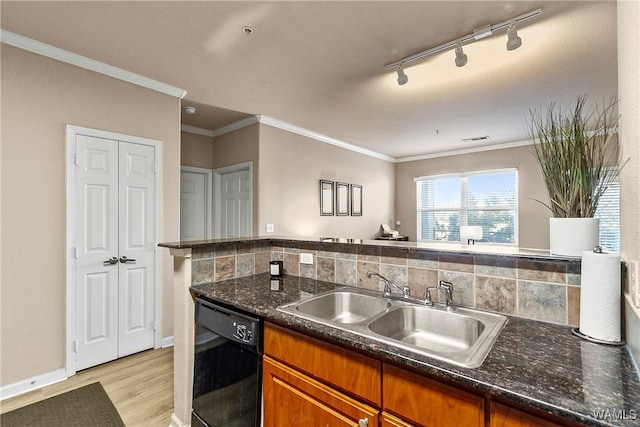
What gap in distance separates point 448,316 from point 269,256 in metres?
1.34

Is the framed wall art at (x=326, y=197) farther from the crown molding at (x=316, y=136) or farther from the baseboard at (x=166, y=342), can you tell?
the baseboard at (x=166, y=342)

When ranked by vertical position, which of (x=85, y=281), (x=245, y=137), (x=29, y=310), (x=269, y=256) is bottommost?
(x=29, y=310)

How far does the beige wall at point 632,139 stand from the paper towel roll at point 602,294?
0.03 meters

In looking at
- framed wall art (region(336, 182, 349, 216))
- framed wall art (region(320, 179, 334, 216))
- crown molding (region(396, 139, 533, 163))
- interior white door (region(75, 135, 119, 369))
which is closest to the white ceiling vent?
crown molding (region(396, 139, 533, 163))

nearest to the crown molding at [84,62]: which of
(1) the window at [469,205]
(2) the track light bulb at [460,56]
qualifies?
(2) the track light bulb at [460,56]

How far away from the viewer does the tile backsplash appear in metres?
1.17

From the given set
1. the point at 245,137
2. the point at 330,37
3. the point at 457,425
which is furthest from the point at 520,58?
the point at 245,137

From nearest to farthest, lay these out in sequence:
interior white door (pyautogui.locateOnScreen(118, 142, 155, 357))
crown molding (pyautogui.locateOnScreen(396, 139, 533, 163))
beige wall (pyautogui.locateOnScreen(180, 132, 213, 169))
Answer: interior white door (pyautogui.locateOnScreen(118, 142, 155, 357))
beige wall (pyautogui.locateOnScreen(180, 132, 213, 169))
crown molding (pyautogui.locateOnScreen(396, 139, 533, 163))

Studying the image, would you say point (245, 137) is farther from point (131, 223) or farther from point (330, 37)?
point (330, 37)

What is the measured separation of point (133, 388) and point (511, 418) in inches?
103

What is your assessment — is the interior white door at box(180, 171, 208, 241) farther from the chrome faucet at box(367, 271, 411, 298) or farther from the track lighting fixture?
the chrome faucet at box(367, 271, 411, 298)

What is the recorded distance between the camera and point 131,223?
282 centimetres

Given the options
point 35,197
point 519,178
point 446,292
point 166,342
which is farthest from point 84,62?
point 519,178

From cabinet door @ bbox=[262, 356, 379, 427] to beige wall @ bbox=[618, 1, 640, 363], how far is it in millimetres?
864
